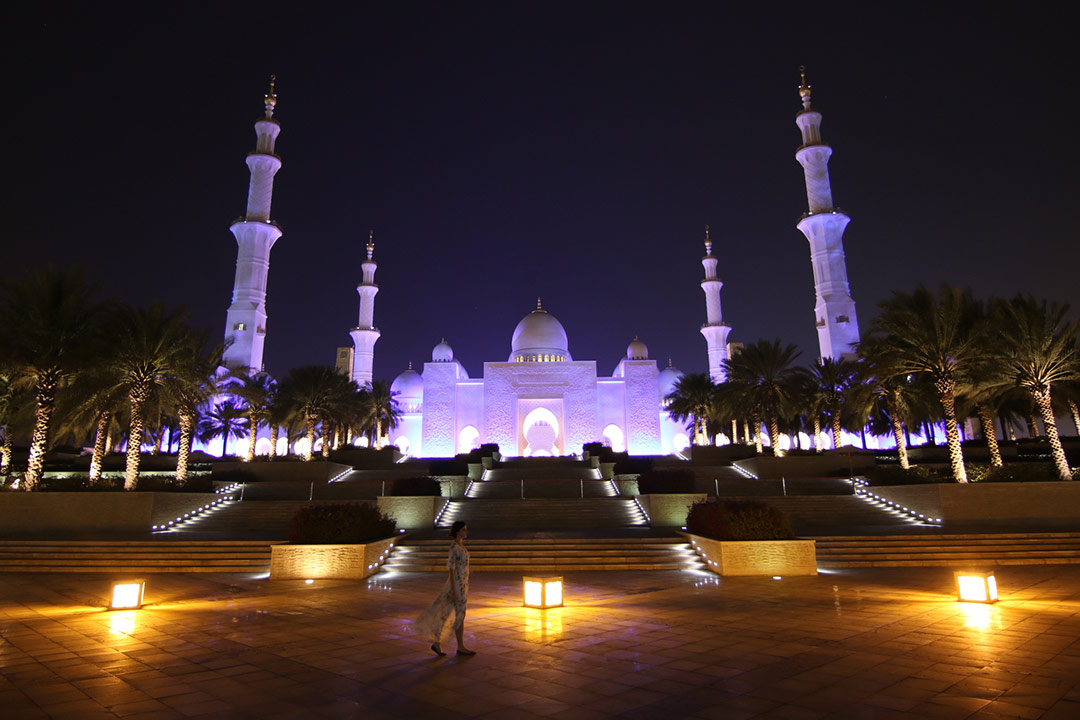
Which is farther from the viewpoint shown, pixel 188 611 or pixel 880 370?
pixel 880 370

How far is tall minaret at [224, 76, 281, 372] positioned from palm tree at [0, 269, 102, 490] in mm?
19721

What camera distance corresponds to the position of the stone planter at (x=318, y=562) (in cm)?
1129

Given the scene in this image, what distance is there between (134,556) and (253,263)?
30.7 meters

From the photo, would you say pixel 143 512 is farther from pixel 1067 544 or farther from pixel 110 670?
pixel 1067 544

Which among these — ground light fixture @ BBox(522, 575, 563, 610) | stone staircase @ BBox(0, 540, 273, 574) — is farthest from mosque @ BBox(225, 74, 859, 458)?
ground light fixture @ BBox(522, 575, 563, 610)

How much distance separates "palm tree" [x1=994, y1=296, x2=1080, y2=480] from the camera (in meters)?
17.8

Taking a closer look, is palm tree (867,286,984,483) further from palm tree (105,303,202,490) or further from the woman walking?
palm tree (105,303,202,490)

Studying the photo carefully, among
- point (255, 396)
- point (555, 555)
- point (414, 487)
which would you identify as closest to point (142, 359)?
point (414, 487)

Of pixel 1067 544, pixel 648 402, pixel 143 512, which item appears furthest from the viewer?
pixel 648 402

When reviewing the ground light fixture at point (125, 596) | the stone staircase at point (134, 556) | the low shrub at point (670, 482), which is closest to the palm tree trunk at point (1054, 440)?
the low shrub at point (670, 482)

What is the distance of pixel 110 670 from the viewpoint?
5.38 m

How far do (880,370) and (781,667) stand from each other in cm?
1615

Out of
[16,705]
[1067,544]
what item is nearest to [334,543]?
[16,705]

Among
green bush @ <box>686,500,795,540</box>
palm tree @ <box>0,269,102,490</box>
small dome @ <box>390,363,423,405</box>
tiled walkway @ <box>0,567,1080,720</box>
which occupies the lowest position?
tiled walkway @ <box>0,567,1080,720</box>
